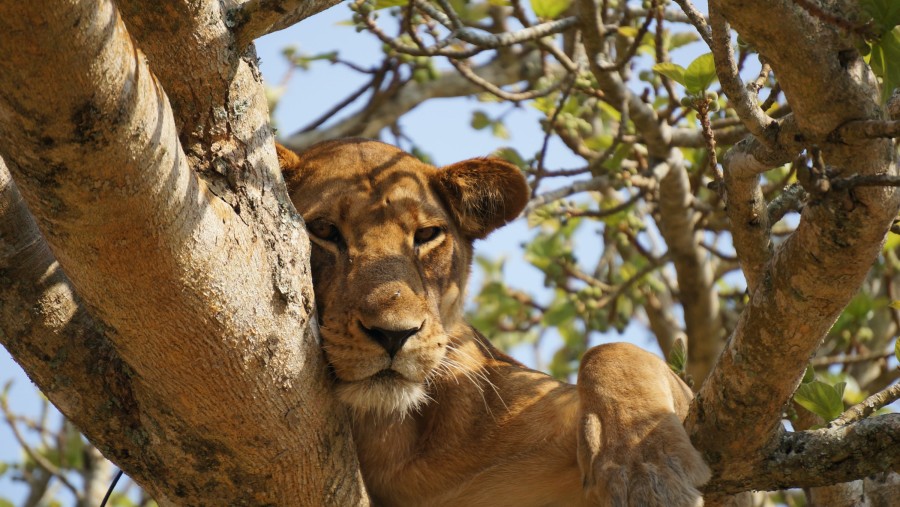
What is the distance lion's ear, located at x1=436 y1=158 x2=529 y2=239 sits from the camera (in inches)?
223

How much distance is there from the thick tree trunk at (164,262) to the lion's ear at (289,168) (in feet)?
4.77

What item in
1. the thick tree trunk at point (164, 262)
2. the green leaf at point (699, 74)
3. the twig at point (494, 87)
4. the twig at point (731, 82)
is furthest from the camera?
the twig at point (494, 87)

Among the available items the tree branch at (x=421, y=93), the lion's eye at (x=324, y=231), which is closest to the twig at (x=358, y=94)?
the tree branch at (x=421, y=93)

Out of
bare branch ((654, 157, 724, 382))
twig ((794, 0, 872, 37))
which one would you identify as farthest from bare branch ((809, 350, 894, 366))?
twig ((794, 0, 872, 37))

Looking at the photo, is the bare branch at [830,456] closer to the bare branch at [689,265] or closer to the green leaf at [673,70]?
the green leaf at [673,70]

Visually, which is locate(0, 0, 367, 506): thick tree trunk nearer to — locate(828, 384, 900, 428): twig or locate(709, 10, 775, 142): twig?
locate(709, 10, 775, 142): twig

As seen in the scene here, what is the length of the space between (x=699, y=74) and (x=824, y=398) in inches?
58.0

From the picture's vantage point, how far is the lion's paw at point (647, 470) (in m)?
3.86

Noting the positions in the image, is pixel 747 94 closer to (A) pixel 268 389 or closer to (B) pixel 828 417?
(B) pixel 828 417

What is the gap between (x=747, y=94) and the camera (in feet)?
11.2

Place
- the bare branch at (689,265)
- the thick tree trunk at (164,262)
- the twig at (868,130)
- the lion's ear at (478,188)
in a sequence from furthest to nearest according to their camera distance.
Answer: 1. the bare branch at (689,265)
2. the lion's ear at (478,188)
3. the twig at (868,130)
4. the thick tree trunk at (164,262)

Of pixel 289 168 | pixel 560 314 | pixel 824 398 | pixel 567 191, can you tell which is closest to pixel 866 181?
pixel 824 398

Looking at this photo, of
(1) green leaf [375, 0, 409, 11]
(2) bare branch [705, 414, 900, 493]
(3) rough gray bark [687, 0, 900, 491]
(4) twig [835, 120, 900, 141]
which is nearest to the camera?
(4) twig [835, 120, 900, 141]

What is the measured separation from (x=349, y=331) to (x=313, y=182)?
46.5 inches
